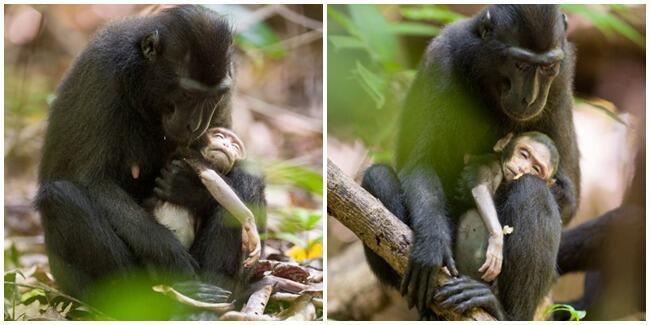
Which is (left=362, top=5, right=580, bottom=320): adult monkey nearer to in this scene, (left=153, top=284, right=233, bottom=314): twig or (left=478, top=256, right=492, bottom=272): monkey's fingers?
(left=478, top=256, right=492, bottom=272): monkey's fingers

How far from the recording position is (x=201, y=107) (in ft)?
11.9

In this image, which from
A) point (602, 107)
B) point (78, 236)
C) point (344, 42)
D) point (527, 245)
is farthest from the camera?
point (602, 107)

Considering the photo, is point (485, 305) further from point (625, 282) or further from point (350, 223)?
point (625, 282)

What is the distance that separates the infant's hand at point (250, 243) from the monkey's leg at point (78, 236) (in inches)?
18.2

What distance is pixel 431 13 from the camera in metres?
4.30

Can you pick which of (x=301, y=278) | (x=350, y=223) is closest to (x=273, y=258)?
(x=301, y=278)

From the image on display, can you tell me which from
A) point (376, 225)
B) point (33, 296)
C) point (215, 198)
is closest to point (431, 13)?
point (376, 225)

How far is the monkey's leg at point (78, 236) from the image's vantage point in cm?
354

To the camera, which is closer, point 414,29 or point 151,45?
point 151,45

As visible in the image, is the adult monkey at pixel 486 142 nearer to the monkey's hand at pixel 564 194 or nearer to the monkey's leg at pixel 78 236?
the monkey's hand at pixel 564 194

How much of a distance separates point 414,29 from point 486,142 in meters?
0.70

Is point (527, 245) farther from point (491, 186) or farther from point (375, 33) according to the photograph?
point (375, 33)

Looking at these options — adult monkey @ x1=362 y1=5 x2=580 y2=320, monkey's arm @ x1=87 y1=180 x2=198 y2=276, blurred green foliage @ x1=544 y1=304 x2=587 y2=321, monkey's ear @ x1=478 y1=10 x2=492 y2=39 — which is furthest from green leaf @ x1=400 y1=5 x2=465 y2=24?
monkey's arm @ x1=87 y1=180 x2=198 y2=276

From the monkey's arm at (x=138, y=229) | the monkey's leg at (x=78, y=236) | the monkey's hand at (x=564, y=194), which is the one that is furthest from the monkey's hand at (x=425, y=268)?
the monkey's leg at (x=78, y=236)
